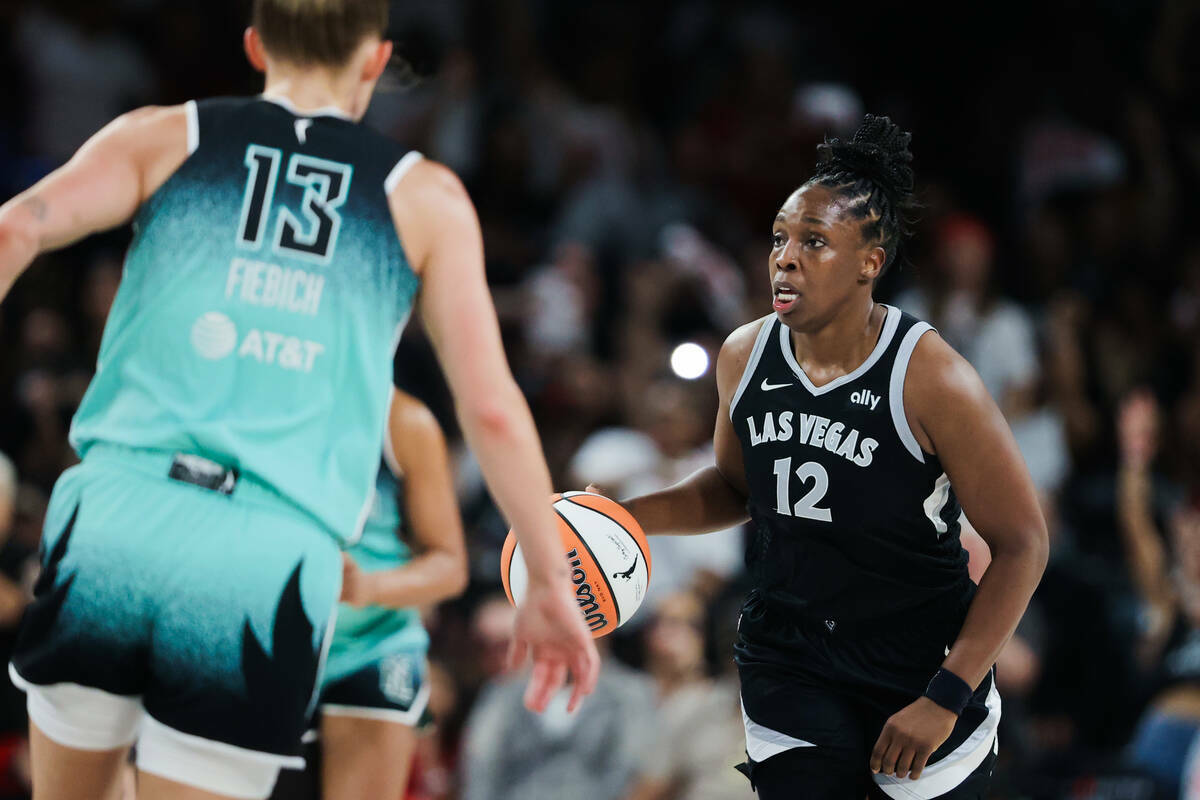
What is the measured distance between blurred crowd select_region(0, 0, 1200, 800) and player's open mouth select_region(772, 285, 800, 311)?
324 centimetres

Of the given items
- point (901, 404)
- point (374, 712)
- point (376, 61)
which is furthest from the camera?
point (374, 712)

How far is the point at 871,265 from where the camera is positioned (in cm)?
339

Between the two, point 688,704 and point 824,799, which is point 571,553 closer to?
point 824,799

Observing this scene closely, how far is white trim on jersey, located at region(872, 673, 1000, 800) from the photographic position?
331 cm

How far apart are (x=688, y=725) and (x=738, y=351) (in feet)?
10.7

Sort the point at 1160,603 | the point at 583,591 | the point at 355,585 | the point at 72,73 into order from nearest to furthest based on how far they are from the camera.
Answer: the point at 583,591 < the point at 355,585 < the point at 1160,603 < the point at 72,73

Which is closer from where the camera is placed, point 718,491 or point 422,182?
point 422,182

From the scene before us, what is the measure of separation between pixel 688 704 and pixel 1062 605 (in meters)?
2.17

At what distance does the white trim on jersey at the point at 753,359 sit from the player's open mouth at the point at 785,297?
9.7 inches

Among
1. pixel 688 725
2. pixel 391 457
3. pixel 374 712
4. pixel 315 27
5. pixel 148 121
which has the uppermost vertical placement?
pixel 315 27

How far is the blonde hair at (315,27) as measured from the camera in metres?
2.69

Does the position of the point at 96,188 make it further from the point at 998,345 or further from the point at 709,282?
the point at 709,282

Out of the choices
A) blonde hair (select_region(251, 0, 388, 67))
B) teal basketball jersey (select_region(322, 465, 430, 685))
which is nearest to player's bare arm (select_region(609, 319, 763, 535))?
teal basketball jersey (select_region(322, 465, 430, 685))

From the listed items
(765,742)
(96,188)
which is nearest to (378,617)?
(765,742)
